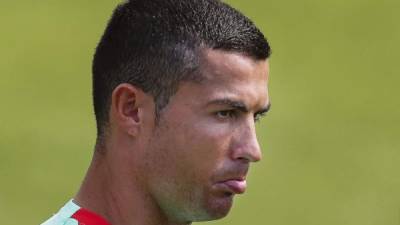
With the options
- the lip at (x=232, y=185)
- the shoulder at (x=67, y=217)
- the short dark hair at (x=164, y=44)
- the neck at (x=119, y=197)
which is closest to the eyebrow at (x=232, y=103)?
the short dark hair at (x=164, y=44)

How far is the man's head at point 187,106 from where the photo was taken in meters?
6.95

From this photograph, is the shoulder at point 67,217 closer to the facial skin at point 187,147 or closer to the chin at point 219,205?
the facial skin at point 187,147

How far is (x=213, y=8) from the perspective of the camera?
725 cm

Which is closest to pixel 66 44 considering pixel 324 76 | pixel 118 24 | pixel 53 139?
pixel 53 139

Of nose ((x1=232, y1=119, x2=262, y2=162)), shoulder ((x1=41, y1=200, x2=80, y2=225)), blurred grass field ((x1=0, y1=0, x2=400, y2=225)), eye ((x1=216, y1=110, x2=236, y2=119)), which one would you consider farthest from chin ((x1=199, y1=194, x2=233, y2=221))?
blurred grass field ((x1=0, y1=0, x2=400, y2=225))

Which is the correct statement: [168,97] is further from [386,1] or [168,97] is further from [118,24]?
[386,1]

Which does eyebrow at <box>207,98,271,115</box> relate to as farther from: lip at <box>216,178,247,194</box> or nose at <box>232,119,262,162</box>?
lip at <box>216,178,247,194</box>

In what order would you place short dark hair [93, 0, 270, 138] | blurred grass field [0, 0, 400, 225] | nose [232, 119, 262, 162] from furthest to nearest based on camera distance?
1. blurred grass field [0, 0, 400, 225]
2. short dark hair [93, 0, 270, 138]
3. nose [232, 119, 262, 162]

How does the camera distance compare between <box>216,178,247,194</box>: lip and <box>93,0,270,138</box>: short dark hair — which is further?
<box>93,0,270,138</box>: short dark hair

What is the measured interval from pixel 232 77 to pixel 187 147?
371 mm

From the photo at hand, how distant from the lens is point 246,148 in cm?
692

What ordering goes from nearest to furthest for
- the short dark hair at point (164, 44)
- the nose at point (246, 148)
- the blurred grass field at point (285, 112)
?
the nose at point (246, 148) < the short dark hair at point (164, 44) < the blurred grass field at point (285, 112)

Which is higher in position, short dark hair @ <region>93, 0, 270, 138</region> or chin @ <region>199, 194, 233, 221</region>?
short dark hair @ <region>93, 0, 270, 138</region>

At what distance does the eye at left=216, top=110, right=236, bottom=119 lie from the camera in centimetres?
696
